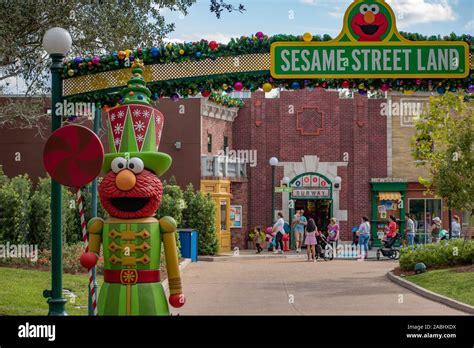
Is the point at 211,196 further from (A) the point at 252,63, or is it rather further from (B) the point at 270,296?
(A) the point at 252,63

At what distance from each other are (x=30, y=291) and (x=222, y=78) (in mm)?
6487

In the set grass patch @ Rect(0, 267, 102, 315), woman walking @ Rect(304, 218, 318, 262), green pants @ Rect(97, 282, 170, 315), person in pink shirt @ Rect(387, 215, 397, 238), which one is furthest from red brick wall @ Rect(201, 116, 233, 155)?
green pants @ Rect(97, 282, 170, 315)

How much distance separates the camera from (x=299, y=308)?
1513 centimetres

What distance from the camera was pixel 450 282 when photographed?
57.5 feet

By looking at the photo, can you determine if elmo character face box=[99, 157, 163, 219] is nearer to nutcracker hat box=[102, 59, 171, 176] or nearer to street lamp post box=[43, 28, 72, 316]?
nutcracker hat box=[102, 59, 171, 176]

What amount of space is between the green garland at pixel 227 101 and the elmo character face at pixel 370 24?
20.2m

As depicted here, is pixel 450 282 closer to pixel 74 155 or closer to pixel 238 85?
pixel 238 85

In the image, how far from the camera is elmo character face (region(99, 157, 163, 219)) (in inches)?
389

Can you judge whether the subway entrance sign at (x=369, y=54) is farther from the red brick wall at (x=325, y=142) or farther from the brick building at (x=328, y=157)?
the red brick wall at (x=325, y=142)

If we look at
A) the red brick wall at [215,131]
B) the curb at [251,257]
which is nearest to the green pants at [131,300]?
the curb at [251,257]

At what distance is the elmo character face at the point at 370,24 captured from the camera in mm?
11453

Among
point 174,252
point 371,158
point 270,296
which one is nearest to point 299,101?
point 371,158

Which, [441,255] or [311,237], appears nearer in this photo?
[441,255]

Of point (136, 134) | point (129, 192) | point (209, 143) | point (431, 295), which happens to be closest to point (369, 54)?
point (136, 134)
